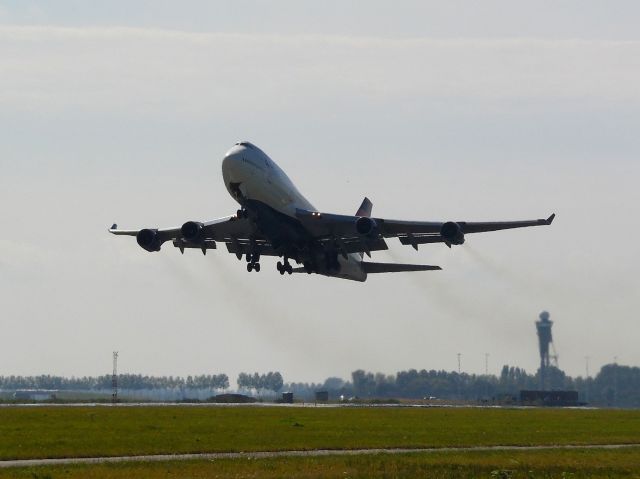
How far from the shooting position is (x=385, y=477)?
125ft

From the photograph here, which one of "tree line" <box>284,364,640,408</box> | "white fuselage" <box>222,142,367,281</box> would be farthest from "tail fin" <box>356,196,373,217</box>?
"tree line" <box>284,364,640,408</box>

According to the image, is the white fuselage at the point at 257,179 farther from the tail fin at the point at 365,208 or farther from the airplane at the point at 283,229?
the tail fin at the point at 365,208

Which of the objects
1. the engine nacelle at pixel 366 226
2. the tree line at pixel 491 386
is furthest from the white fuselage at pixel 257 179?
the tree line at pixel 491 386

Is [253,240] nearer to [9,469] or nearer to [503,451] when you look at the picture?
[503,451]

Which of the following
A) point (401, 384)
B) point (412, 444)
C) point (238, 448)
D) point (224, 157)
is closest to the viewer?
point (238, 448)

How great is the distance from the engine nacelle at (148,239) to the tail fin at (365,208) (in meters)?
18.3

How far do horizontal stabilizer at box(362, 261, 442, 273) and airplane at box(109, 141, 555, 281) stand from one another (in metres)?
0.15

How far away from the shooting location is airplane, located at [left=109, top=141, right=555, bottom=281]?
62.5 m

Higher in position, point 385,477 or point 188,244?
point 188,244

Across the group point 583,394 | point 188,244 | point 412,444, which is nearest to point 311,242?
point 188,244

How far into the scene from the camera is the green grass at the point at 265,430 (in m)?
53.7

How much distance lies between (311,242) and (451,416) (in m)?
24.1

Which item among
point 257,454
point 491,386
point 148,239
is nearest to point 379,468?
point 257,454

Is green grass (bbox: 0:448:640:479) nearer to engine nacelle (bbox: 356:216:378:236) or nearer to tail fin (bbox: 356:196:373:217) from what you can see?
engine nacelle (bbox: 356:216:378:236)
